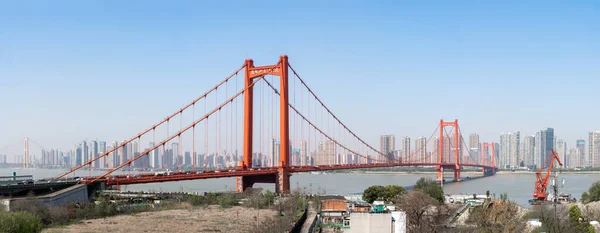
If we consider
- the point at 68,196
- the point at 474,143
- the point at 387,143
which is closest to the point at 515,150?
the point at 474,143

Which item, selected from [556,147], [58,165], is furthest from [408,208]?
[556,147]

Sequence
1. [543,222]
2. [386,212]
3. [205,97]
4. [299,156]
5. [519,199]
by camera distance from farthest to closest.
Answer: [299,156] < [519,199] < [205,97] < [543,222] < [386,212]

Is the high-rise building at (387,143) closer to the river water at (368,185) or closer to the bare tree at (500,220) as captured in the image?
the river water at (368,185)

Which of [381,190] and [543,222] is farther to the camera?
[381,190]

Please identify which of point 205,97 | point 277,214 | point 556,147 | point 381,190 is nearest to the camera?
point 277,214

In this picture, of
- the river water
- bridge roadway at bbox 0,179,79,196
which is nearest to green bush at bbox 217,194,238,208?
bridge roadway at bbox 0,179,79,196

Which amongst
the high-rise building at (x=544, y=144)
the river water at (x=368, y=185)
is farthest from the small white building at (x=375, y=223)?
the high-rise building at (x=544, y=144)

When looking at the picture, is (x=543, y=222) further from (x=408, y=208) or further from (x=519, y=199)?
(x=519, y=199)

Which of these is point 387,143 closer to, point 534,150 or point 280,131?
point 534,150
